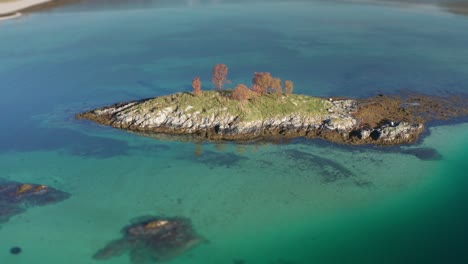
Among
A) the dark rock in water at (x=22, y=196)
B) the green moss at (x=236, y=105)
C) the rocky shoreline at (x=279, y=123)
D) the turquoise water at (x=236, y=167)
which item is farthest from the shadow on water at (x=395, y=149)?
the dark rock in water at (x=22, y=196)

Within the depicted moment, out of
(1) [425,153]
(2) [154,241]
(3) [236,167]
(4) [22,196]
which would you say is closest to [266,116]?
(3) [236,167]

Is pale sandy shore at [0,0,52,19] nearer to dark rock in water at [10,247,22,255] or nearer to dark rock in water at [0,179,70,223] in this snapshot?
dark rock in water at [0,179,70,223]

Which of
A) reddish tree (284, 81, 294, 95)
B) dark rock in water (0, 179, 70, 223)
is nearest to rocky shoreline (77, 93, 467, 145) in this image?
reddish tree (284, 81, 294, 95)

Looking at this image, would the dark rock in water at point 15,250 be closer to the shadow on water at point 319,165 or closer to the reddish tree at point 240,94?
the shadow on water at point 319,165

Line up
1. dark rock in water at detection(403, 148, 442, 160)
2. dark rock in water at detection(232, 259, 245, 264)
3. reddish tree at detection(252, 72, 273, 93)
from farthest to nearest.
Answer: reddish tree at detection(252, 72, 273, 93) < dark rock in water at detection(403, 148, 442, 160) < dark rock in water at detection(232, 259, 245, 264)

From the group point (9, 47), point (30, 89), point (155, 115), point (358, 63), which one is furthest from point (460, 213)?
point (9, 47)

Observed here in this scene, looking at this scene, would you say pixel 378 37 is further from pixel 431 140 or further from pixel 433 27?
pixel 431 140
